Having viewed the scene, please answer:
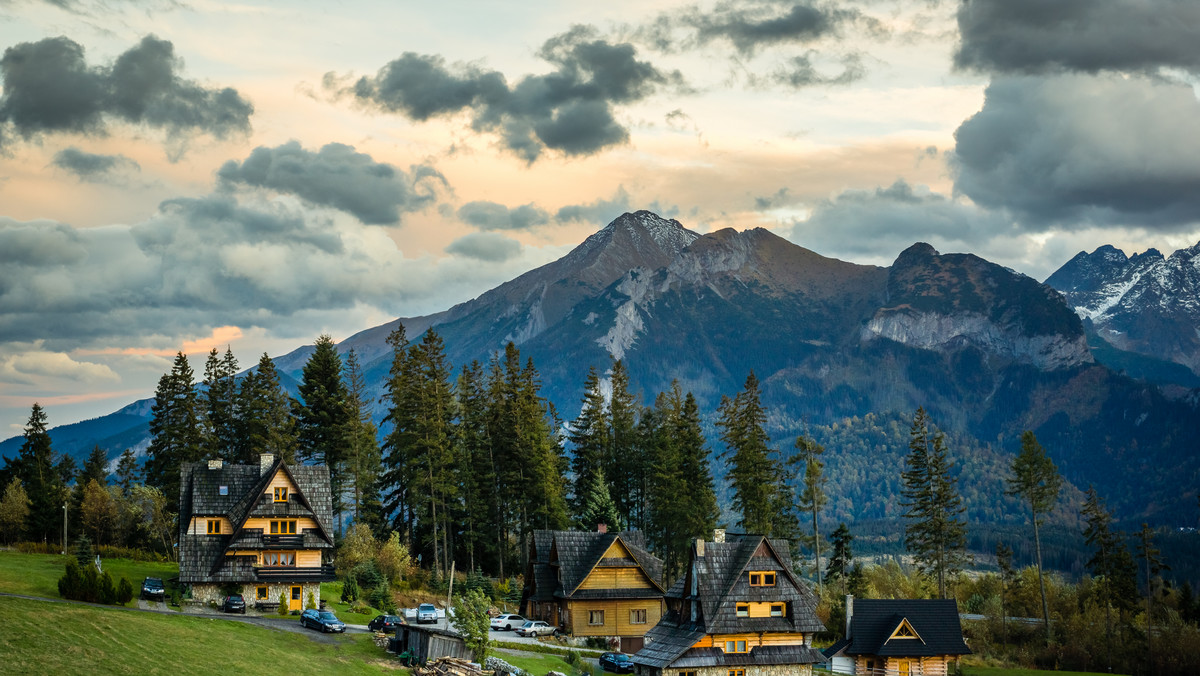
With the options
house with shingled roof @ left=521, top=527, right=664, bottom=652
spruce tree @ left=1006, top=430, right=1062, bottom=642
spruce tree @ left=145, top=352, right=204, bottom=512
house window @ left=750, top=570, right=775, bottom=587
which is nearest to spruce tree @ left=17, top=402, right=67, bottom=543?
spruce tree @ left=145, top=352, right=204, bottom=512

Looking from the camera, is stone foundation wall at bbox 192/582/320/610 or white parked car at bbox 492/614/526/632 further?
white parked car at bbox 492/614/526/632

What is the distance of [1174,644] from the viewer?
323ft

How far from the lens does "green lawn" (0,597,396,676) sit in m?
44.1

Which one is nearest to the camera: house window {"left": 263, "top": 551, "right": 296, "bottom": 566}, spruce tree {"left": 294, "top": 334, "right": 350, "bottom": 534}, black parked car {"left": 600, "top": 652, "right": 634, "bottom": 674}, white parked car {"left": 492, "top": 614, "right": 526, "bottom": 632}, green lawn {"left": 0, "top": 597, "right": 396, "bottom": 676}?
green lawn {"left": 0, "top": 597, "right": 396, "bottom": 676}

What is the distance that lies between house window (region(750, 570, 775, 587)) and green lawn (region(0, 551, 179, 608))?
1628 inches

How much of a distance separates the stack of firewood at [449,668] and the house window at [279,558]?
22.6 metres

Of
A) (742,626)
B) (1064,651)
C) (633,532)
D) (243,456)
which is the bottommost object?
(1064,651)

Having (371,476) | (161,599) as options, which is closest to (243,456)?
(371,476)

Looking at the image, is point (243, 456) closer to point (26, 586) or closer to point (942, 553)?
point (26, 586)

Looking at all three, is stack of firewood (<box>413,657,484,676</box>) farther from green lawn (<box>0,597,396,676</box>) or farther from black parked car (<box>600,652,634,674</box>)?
black parked car (<box>600,652,634,674</box>)

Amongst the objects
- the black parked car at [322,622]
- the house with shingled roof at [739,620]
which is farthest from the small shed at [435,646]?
the house with shingled roof at [739,620]

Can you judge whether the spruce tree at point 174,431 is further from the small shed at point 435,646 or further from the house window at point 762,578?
the house window at point 762,578

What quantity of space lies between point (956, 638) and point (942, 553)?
60.2 ft

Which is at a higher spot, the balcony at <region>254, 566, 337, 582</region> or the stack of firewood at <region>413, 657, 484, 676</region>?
the balcony at <region>254, 566, 337, 582</region>
